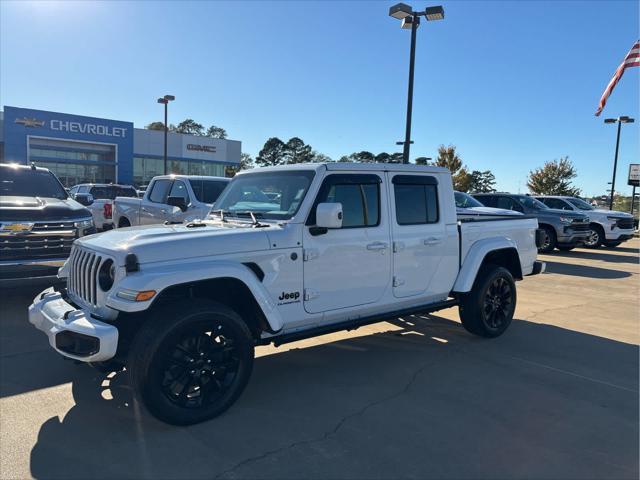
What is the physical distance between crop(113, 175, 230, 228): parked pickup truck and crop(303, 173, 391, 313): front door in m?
4.41

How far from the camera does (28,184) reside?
7.68 meters

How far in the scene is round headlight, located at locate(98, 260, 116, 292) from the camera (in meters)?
3.46

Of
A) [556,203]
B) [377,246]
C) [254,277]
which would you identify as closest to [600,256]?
[556,203]

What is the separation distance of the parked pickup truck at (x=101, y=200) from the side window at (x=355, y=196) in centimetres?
564

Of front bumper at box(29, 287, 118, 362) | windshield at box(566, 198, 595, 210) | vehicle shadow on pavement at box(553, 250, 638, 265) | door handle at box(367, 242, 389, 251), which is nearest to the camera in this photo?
front bumper at box(29, 287, 118, 362)

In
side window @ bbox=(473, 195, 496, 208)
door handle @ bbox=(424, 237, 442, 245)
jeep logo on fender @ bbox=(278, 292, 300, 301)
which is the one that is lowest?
jeep logo on fender @ bbox=(278, 292, 300, 301)

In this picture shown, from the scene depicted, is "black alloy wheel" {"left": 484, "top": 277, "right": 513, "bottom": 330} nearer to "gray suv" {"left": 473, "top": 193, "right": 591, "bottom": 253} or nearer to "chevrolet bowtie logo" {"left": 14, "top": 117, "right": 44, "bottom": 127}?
"gray suv" {"left": 473, "top": 193, "right": 591, "bottom": 253}

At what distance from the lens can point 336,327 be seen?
430 centimetres

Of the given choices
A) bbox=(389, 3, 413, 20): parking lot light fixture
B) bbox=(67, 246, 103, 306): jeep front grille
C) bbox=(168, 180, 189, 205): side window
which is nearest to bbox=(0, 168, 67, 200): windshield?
bbox=(168, 180, 189, 205): side window

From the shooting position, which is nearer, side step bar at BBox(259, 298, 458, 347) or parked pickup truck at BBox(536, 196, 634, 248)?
side step bar at BBox(259, 298, 458, 347)

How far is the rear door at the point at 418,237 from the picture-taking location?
15.4 feet

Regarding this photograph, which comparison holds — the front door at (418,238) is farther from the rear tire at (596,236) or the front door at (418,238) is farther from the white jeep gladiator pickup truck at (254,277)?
the rear tire at (596,236)

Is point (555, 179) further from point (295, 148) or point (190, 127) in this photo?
point (190, 127)

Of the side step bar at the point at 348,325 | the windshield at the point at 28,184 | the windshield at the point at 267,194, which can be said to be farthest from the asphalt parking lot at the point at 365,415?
the windshield at the point at 28,184
